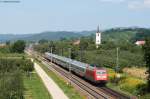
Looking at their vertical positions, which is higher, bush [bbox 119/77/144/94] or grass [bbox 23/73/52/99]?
bush [bbox 119/77/144/94]

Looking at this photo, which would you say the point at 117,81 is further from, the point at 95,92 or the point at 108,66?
the point at 108,66

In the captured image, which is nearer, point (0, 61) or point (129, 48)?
point (0, 61)

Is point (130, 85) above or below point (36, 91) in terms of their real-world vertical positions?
above

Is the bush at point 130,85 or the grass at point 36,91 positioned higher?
the bush at point 130,85

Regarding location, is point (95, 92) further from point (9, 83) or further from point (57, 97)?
point (9, 83)

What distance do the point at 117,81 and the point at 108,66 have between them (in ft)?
117

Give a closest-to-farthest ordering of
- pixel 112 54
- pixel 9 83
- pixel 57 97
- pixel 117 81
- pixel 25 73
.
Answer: pixel 9 83 → pixel 57 97 → pixel 117 81 → pixel 25 73 → pixel 112 54

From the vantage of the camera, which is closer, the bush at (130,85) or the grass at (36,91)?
the grass at (36,91)

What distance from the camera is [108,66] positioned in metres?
118

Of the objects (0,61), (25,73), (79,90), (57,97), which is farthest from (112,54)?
(57,97)

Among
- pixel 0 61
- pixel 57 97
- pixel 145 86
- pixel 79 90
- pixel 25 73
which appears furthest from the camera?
pixel 25 73

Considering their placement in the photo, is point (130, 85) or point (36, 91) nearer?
point (130, 85)

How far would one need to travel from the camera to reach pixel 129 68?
4579 inches

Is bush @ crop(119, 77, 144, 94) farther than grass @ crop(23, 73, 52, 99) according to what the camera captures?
Yes
